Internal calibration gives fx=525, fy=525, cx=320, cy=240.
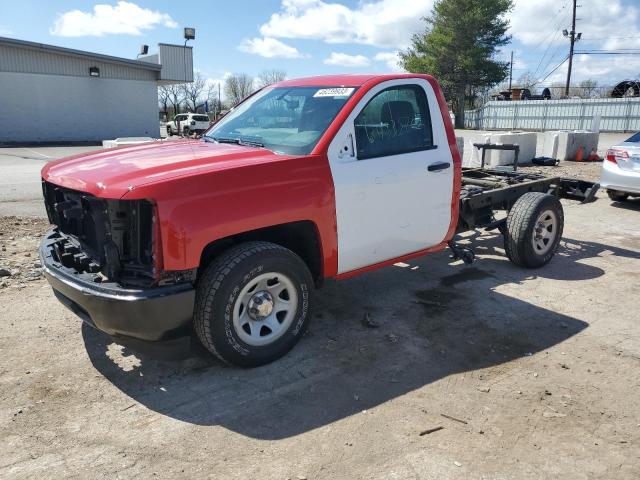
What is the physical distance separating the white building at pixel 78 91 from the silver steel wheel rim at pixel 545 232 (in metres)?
27.0

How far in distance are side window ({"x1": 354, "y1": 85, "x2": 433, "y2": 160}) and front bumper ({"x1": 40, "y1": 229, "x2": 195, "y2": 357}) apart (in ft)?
5.79

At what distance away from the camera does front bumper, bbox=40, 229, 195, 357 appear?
306 cm

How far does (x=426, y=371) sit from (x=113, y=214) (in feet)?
7.68

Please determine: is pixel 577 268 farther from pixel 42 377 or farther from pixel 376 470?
pixel 42 377

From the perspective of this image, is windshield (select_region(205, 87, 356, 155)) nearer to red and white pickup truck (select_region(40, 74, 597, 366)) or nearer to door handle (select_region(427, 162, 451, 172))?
red and white pickup truck (select_region(40, 74, 597, 366))

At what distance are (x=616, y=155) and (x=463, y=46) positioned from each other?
38.7 meters

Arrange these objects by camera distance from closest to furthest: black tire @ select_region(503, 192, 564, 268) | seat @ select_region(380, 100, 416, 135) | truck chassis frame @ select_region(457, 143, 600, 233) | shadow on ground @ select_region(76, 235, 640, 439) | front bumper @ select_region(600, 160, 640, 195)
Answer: shadow on ground @ select_region(76, 235, 640, 439)
seat @ select_region(380, 100, 416, 135)
truck chassis frame @ select_region(457, 143, 600, 233)
black tire @ select_region(503, 192, 564, 268)
front bumper @ select_region(600, 160, 640, 195)

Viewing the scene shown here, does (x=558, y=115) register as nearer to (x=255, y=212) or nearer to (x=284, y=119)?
(x=284, y=119)

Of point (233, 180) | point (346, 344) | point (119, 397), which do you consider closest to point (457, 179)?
point (346, 344)

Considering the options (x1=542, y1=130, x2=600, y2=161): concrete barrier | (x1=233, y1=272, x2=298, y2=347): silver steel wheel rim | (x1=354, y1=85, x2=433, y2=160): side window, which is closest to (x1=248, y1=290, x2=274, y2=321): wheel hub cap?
(x1=233, y1=272, x2=298, y2=347): silver steel wheel rim

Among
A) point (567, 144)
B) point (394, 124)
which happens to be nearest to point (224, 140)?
point (394, 124)

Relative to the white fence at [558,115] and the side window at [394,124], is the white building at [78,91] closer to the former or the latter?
the white fence at [558,115]

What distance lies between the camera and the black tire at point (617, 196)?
990 centimetres

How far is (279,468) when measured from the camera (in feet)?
8.97
